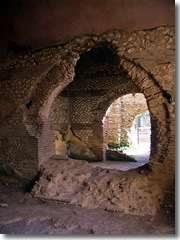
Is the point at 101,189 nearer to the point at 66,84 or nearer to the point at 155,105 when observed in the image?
the point at 155,105

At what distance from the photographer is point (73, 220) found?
301 centimetres

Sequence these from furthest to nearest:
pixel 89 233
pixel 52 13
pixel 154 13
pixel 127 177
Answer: pixel 52 13, pixel 127 177, pixel 154 13, pixel 89 233

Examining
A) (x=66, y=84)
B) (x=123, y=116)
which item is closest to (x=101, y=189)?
(x=66, y=84)

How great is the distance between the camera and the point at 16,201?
388cm

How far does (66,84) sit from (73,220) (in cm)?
307

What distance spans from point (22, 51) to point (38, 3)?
3.89 ft

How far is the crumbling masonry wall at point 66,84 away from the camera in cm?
348

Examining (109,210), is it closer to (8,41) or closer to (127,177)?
(127,177)

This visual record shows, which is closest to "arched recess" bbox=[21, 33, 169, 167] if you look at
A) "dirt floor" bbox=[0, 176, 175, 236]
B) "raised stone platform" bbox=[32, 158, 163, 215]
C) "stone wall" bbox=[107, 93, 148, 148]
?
"raised stone platform" bbox=[32, 158, 163, 215]

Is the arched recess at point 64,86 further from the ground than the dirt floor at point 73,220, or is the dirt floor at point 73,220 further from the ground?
the arched recess at point 64,86

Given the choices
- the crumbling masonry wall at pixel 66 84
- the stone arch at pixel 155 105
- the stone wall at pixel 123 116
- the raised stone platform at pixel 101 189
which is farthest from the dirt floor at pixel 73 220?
the stone wall at pixel 123 116

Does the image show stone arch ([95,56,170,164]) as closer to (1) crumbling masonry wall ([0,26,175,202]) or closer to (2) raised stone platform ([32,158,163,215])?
(1) crumbling masonry wall ([0,26,175,202])

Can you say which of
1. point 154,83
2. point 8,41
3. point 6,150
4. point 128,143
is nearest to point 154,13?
point 154,83

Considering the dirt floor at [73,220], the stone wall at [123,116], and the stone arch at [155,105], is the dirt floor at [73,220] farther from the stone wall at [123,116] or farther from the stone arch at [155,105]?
the stone wall at [123,116]
